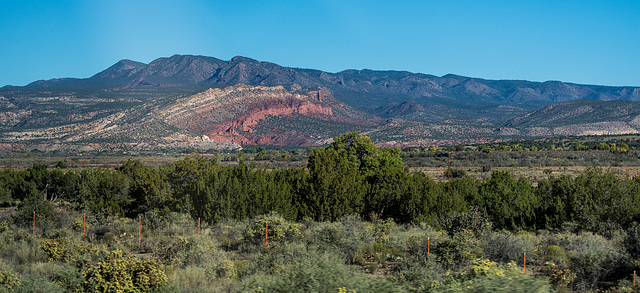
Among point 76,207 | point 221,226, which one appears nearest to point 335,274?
point 221,226

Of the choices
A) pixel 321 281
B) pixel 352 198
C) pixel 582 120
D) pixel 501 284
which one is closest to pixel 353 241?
pixel 321 281

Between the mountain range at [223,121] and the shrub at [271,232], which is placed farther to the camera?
the mountain range at [223,121]

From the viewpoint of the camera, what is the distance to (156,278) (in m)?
10.4

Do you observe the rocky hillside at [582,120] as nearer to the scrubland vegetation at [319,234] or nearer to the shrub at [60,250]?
the scrubland vegetation at [319,234]

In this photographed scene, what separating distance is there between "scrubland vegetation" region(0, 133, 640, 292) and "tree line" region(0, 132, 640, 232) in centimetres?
7

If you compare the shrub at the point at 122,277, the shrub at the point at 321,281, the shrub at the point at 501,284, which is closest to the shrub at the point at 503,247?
the shrub at the point at 501,284

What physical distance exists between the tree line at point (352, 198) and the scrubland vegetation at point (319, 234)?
0.07m

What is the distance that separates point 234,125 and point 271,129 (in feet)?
37.0

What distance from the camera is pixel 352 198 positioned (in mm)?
23656

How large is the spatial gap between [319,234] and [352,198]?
7751 mm

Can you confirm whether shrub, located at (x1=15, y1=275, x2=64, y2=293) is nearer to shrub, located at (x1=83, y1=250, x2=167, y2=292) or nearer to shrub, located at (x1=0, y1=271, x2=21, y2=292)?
shrub, located at (x1=0, y1=271, x2=21, y2=292)

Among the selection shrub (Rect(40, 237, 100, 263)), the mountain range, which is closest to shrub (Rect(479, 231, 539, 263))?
shrub (Rect(40, 237, 100, 263))

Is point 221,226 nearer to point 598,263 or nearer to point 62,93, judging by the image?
point 598,263

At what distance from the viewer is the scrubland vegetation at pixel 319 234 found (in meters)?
10.3
